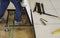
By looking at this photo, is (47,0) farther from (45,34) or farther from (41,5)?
(45,34)

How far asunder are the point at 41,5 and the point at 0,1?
2.17 ft

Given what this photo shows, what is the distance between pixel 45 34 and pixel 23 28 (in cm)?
94

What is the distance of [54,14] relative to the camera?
1.65 metres

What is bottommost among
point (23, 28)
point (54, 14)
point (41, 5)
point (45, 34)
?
point (23, 28)

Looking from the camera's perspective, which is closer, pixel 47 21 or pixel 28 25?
pixel 47 21

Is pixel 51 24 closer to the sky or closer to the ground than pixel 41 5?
closer to the ground

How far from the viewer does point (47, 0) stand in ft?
6.63

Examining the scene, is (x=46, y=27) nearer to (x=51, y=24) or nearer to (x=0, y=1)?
(x=51, y=24)

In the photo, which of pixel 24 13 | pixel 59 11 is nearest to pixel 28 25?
pixel 24 13

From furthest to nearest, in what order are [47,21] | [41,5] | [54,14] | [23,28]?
[23,28]
[41,5]
[54,14]
[47,21]

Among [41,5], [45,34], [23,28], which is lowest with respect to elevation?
[23,28]

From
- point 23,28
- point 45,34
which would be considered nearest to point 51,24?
point 45,34

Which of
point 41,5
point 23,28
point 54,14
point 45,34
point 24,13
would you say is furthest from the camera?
point 24,13

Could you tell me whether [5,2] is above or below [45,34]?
above
